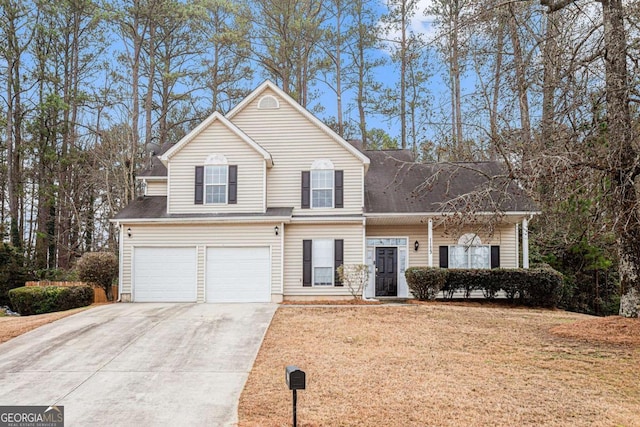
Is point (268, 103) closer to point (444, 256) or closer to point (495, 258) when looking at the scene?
point (444, 256)

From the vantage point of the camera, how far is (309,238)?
17.3 meters

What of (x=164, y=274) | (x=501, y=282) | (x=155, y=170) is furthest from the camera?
(x=155, y=170)

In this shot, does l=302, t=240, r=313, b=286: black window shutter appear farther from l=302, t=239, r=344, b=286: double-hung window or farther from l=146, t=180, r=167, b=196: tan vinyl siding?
l=146, t=180, r=167, b=196: tan vinyl siding

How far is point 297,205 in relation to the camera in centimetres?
1769

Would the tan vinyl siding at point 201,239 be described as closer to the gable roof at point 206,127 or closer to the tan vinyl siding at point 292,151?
the tan vinyl siding at point 292,151

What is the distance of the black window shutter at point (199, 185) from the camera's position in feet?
56.6

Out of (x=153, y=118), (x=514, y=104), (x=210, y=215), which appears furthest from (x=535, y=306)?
(x=153, y=118)

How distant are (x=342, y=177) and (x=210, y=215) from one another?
4.44 meters

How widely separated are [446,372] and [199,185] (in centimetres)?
1122

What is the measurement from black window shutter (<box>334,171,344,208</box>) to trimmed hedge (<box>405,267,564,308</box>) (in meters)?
3.11

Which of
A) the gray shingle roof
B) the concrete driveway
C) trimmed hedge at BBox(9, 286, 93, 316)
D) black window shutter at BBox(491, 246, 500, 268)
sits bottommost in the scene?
the concrete driveway

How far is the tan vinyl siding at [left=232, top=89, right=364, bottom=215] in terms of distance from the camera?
17.7 metres

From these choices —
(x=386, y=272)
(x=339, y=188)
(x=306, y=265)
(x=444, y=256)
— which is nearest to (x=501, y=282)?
(x=444, y=256)

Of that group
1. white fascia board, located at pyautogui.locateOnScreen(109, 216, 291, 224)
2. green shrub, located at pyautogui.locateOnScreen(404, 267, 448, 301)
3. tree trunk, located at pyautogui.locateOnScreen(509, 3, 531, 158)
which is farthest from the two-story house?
tree trunk, located at pyautogui.locateOnScreen(509, 3, 531, 158)
